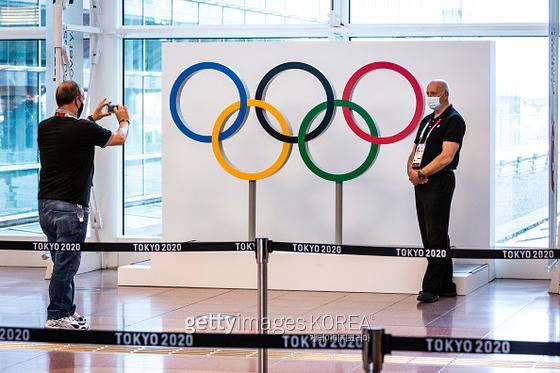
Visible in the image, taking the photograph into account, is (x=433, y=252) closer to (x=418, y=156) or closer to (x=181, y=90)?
(x=418, y=156)

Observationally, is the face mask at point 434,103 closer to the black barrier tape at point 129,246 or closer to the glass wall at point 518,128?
the glass wall at point 518,128

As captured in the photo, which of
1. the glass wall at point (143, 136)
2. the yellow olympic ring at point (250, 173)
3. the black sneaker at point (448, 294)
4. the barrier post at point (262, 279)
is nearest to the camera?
the barrier post at point (262, 279)

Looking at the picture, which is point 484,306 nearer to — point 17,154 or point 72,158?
point 72,158

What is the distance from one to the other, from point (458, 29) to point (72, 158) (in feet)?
16.7

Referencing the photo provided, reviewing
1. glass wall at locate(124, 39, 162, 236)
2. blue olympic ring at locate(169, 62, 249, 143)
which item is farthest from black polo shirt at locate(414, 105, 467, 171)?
glass wall at locate(124, 39, 162, 236)

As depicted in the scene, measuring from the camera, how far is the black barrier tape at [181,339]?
4.73 m

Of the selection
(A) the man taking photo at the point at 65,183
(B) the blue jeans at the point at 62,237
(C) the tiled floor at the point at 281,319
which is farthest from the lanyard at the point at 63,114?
(C) the tiled floor at the point at 281,319

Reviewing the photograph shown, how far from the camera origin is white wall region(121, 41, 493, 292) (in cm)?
1069

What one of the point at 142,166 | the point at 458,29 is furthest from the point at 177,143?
the point at 458,29

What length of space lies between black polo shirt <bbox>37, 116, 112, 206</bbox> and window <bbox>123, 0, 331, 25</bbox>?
173 inches

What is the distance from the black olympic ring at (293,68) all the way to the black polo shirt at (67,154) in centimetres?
296

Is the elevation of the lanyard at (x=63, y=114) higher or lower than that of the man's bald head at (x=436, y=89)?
lower

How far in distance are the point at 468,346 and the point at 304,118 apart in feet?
20.4

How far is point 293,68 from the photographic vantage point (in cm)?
1062
